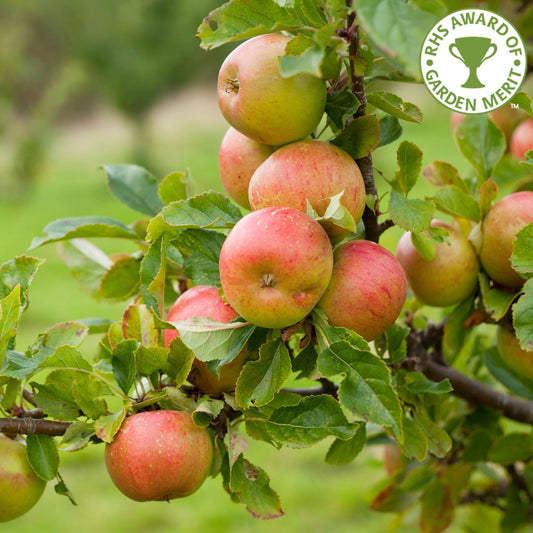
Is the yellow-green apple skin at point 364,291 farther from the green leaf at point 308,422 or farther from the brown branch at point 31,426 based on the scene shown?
the brown branch at point 31,426

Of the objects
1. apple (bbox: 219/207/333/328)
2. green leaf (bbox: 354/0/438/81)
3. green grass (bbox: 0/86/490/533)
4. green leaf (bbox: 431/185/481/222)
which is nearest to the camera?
green leaf (bbox: 354/0/438/81)

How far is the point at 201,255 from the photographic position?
781mm

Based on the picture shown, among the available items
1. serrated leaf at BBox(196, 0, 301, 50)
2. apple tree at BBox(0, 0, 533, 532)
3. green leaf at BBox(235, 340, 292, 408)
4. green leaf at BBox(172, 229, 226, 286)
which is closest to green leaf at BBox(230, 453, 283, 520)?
apple tree at BBox(0, 0, 533, 532)

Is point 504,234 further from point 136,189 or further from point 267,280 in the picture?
point 136,189

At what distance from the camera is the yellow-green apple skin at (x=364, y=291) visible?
71 centimetres

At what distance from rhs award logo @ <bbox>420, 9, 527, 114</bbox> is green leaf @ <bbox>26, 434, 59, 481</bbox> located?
588 mm

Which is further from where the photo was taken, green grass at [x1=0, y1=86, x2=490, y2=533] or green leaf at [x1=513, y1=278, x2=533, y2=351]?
green grass at [x1=0, y1=86, x2=490, y2=533]

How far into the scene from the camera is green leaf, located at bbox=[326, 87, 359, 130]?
0.70 meters

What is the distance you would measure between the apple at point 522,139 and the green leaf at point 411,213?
567 millimetres

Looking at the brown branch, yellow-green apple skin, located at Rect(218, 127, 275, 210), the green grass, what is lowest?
the green grass

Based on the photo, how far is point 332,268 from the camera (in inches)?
27.8

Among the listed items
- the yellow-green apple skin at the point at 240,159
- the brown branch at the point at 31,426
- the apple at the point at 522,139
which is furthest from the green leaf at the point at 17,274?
the apple at the point at 522,139

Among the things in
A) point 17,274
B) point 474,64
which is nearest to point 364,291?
point 474,64

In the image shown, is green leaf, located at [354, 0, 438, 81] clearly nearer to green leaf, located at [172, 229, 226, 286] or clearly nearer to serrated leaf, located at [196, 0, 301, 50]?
serrated leaf, located at [196, 0, 301, 50]
